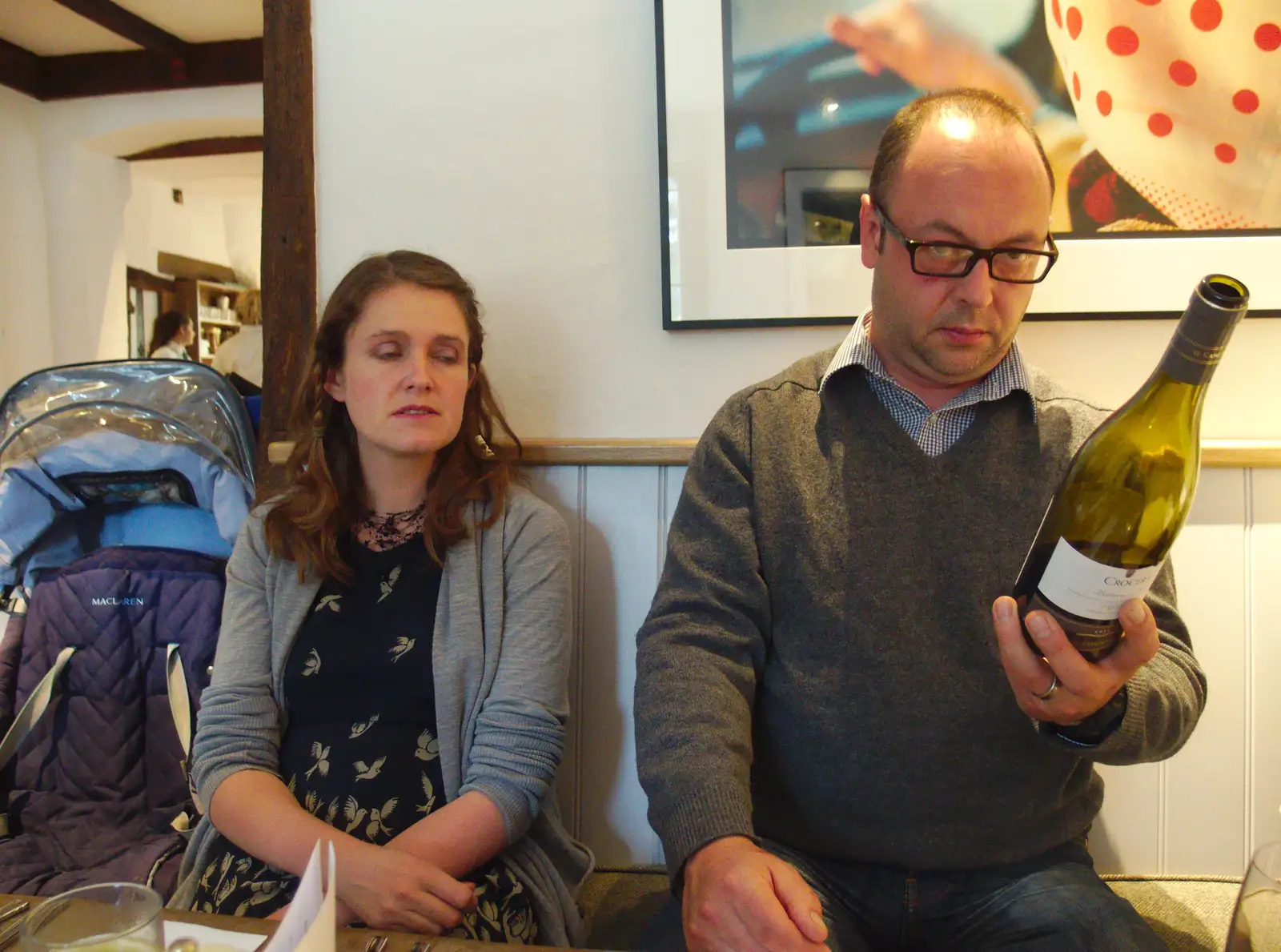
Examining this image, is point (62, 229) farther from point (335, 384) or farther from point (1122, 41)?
point (1122, 41)

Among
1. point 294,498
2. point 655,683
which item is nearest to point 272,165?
point 294,498

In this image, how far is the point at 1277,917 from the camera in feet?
1.36

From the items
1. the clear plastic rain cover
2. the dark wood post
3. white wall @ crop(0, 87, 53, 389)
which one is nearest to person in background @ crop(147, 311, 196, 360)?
white wall @ crop(0, 87, 53, 389)

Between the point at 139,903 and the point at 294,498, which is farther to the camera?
the point at 294,498

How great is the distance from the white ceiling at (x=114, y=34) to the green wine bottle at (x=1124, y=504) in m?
2.88

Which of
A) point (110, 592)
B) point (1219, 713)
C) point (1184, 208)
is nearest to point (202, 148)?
point (110, 592)

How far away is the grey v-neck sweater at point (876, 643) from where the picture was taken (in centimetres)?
91

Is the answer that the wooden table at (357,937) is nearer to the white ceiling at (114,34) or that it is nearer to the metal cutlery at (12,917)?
the metal cutlery at (12,917)

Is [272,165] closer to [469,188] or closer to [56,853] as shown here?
[469,188]

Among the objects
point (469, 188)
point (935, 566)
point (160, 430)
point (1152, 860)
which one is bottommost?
point (1152, 860)

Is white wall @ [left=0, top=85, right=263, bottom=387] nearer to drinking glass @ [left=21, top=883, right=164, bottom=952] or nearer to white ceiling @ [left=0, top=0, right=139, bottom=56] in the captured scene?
white ceiling @ [left=0, top=0, right=139, bottom=56]

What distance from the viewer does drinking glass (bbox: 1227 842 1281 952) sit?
0.42 metres

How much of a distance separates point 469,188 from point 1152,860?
1.52 m

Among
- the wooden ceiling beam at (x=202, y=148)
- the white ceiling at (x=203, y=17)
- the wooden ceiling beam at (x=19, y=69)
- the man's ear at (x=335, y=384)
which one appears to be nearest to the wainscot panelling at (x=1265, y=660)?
the man's ear at (x=335, y=384)
